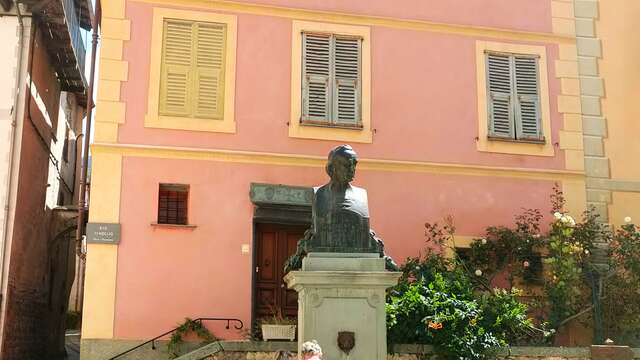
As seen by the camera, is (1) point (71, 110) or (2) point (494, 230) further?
(1) point (71, 110)

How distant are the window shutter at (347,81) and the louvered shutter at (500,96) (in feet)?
7.76

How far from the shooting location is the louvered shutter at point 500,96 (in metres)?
13.9

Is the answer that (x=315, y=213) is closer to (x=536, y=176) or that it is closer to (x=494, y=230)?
(x=494, y=230)

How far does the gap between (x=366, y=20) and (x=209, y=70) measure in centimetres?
282

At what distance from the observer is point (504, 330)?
35.7 ft

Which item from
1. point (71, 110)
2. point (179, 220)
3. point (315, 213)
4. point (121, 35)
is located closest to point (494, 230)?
point (179, 220)

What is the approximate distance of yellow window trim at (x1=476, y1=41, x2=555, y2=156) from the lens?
45.2ft

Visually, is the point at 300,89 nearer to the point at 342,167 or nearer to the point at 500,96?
the point at 500,96

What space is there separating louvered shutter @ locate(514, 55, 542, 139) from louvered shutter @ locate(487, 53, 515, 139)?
5.6 inches

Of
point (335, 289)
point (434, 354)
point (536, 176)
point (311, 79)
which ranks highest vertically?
point (311, 79)

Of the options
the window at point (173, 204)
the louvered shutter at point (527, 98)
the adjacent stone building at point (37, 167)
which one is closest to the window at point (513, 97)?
the louvered shutter at point (527, 98)

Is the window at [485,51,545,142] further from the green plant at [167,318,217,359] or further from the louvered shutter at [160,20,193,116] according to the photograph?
the green plant at [167,318,217,359]

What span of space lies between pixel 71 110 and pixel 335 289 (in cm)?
1386

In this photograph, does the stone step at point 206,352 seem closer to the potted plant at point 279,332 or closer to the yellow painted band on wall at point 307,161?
the potted plant at point 279,332
